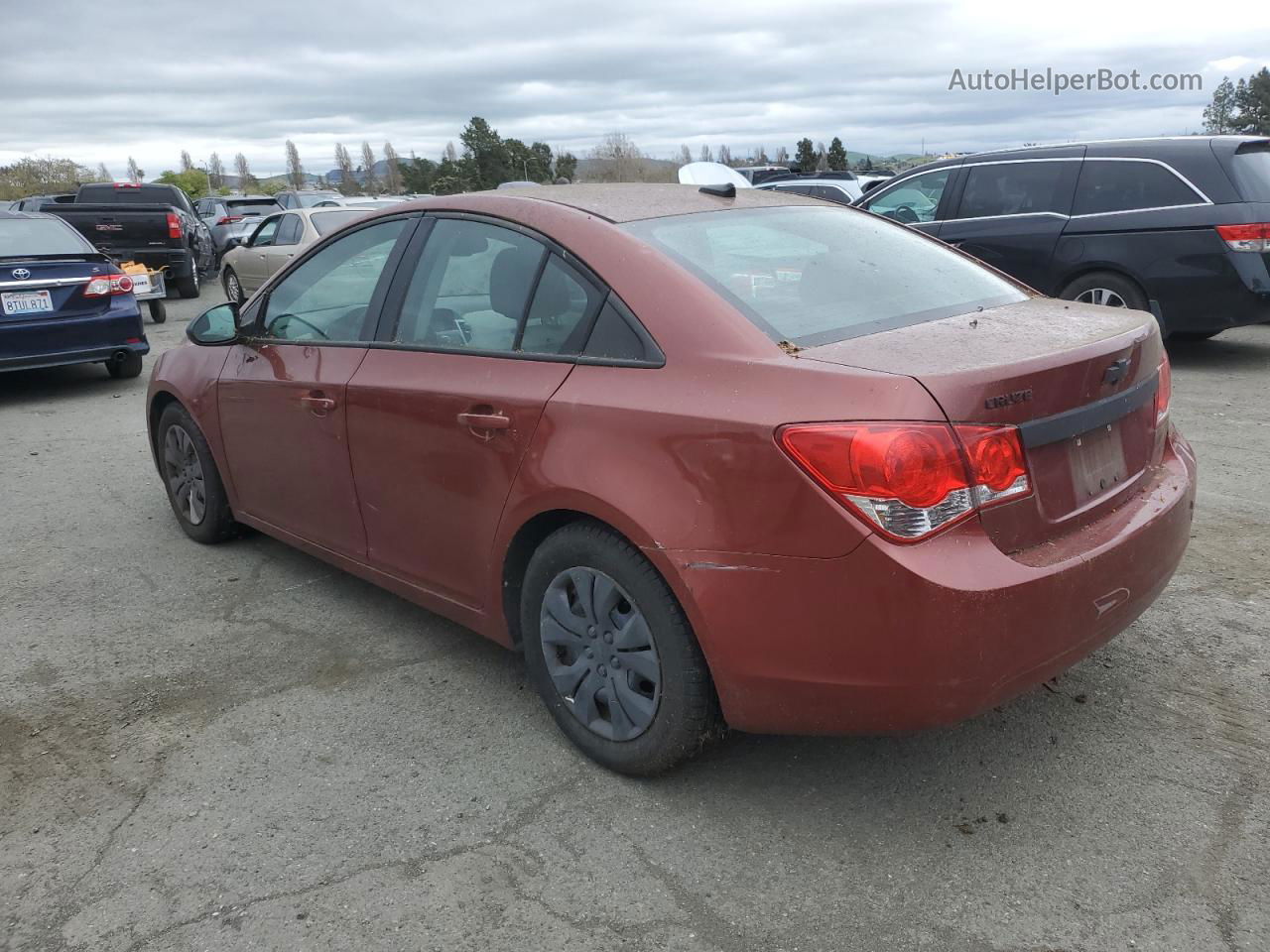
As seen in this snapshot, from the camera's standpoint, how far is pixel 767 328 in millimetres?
2701

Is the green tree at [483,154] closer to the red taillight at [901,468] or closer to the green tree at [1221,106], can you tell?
the green tree at [1221,106]

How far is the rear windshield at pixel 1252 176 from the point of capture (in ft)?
25.8

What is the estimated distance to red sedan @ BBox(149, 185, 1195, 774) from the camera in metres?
2.35

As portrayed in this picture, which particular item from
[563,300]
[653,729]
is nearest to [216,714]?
[653,729]

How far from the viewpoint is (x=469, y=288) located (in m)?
3.41

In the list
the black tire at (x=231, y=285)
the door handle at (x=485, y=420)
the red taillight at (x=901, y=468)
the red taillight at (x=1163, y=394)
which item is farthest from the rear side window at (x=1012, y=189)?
the black tire at (x=231, y=285)

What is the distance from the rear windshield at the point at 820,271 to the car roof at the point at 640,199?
73mm

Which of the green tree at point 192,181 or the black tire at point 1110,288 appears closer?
the black tire at point 1110,288

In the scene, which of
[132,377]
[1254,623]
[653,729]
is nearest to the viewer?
[653,729]

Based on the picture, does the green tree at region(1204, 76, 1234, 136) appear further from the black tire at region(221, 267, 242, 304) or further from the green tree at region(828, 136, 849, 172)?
the black tire at region(221, 267, 242, 304)

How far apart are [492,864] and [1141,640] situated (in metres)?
2.32

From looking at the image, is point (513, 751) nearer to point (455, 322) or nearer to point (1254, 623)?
point (455, 322)

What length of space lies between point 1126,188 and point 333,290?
6.81 meters

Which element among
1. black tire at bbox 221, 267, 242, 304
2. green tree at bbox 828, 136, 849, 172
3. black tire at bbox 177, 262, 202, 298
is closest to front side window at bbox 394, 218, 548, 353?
black tire at bbox 221, 267, 242, 304
